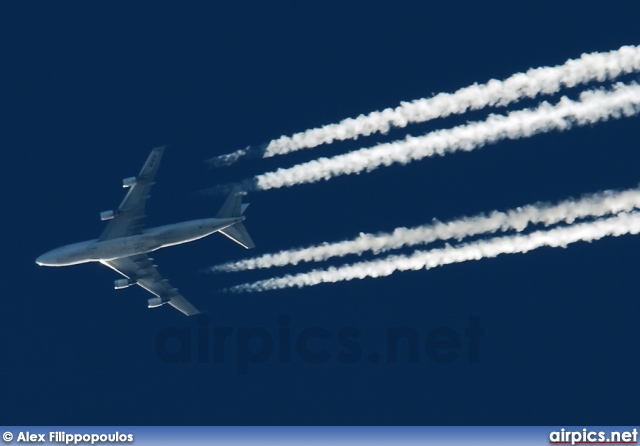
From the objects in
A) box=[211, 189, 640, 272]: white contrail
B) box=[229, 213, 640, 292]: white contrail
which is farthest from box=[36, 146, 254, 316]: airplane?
box=[229, 213, 640, 292]: white contrail

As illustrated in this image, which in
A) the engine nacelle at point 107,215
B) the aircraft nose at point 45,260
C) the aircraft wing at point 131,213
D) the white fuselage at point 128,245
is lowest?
the aircraft nose at point 45,260

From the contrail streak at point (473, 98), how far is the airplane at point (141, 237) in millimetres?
3216

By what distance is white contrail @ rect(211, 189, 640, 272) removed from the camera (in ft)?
172

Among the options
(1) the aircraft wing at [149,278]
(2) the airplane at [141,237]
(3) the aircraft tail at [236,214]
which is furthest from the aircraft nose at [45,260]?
(3) the aircraft tail at [236,214]

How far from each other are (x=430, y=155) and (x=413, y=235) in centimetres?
431

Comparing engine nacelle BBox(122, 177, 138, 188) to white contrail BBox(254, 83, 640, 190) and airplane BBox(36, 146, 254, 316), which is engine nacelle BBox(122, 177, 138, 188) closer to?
airplane BBox(36, 146, 254, 316)

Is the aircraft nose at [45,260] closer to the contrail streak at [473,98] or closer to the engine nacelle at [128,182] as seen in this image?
the engine nacelle at [128,182]

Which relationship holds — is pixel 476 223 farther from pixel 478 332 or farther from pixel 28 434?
pixel 28 434

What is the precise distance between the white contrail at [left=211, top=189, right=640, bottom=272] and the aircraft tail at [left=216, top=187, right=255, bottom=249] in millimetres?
1391

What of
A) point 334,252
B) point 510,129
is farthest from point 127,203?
point 510,129

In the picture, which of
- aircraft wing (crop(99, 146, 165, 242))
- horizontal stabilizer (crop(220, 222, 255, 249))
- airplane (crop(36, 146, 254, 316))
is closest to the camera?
airplane (crop(36, 146, 254, 316))

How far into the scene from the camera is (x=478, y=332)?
69.4 meters

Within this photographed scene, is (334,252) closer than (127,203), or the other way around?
(334,252)

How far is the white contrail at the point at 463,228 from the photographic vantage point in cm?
5234
